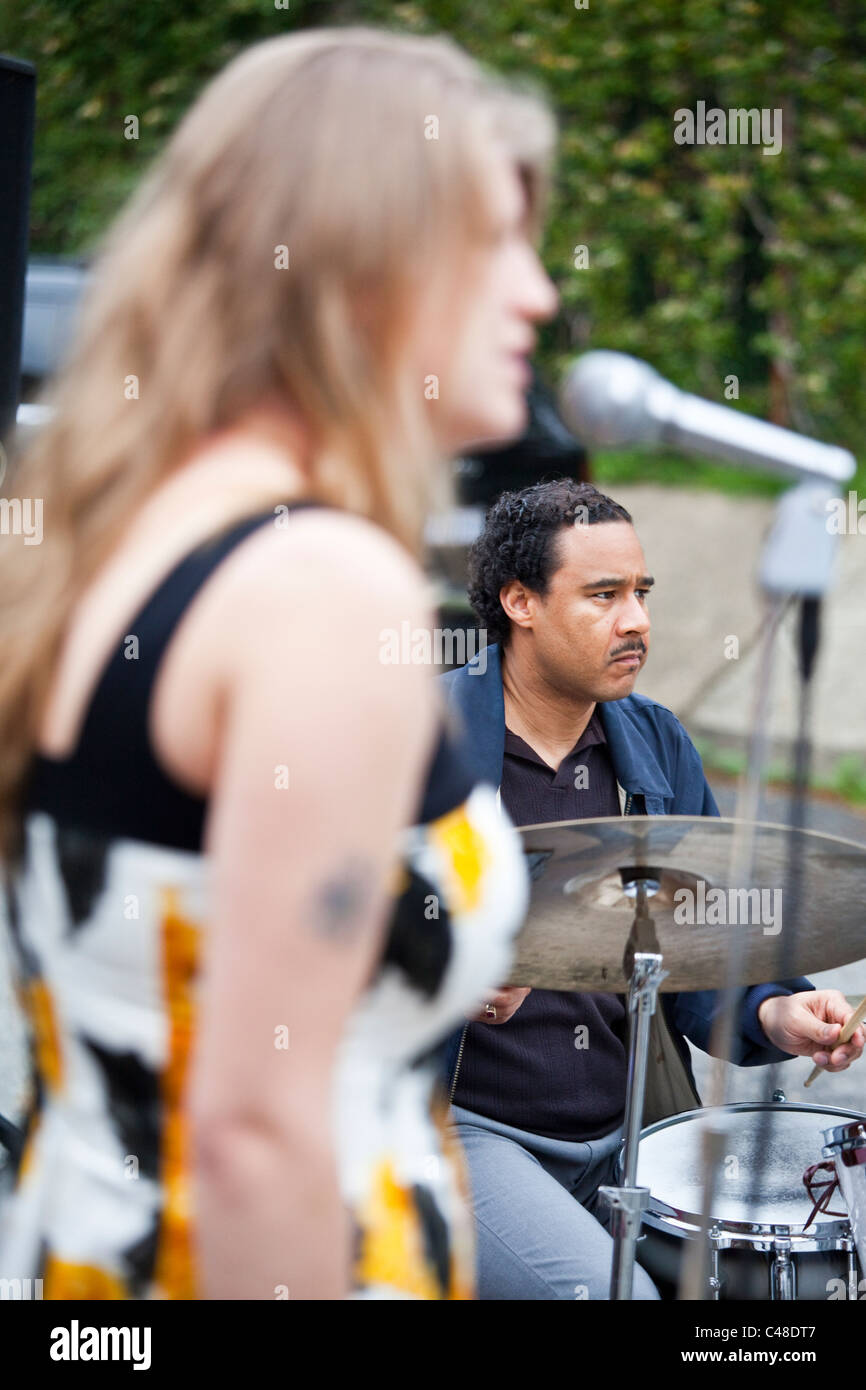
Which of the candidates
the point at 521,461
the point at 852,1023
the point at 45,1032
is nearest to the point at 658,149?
the point at 521,461

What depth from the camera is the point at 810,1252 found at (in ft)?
5.75

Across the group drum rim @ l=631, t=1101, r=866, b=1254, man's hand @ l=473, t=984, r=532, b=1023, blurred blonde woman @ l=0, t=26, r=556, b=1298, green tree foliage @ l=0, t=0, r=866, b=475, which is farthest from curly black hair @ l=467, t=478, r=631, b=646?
green tree foliage @ l=0, t=0, r=866, b=475

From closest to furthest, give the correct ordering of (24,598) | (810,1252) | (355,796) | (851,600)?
(355,796) < (24,598) < (810,1252) < (851,600)

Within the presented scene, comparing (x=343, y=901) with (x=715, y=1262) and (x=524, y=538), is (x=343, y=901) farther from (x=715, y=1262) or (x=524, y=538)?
(x=524, y=538)

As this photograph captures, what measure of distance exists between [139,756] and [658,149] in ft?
24.4

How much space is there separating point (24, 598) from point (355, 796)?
26cm

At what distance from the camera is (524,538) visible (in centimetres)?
239

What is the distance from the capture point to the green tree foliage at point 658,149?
23.8 feet

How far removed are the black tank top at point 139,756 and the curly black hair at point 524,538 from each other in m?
1.53

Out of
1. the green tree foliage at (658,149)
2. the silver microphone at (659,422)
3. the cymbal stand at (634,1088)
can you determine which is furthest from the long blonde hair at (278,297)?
the green tree foliage at (658,149)

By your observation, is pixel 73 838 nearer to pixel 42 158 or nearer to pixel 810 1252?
pixel 810 1252

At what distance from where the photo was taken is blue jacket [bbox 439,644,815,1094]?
2.12 metres
